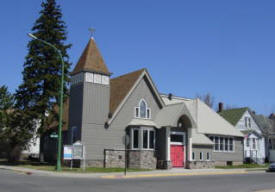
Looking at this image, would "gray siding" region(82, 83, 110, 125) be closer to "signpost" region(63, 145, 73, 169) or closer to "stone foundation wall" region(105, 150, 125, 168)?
"stone foundation wall" region(105, 150, 125, 168)

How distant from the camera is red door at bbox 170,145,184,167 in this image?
122ft

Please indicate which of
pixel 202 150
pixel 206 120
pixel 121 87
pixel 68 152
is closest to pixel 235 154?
pixel 206 120

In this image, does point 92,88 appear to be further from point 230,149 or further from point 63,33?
point 230,149

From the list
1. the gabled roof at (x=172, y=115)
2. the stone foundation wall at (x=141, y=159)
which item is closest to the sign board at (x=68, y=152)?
the stone foundation wall at (x=141, y=159)

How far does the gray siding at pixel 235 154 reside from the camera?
1763 inches

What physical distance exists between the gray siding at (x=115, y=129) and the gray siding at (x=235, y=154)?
11.0m

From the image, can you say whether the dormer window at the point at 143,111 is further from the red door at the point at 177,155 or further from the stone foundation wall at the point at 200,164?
the stone foundation wall at the point at 200,164

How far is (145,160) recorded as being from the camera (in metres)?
35.3

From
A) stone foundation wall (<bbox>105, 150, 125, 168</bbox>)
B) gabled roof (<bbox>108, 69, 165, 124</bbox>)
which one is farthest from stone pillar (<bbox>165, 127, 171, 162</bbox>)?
stone foundation wall (<bbox>105, 150, 125, 168</bbox>)

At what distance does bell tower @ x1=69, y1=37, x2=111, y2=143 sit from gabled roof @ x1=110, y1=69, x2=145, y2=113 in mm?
1473

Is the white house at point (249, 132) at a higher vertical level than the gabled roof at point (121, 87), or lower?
lower

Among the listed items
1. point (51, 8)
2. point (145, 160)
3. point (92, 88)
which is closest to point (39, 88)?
point (92, 88)

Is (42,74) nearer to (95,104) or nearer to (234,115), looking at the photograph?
(95,104)

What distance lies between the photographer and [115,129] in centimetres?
3619
